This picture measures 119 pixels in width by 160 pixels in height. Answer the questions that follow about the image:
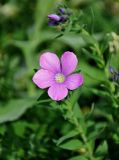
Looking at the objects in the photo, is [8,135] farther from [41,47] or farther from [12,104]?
[41,47]

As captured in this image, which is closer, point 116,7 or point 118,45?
point 118,45

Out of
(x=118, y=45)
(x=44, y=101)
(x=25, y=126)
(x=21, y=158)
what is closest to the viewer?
(x=44, y=101)

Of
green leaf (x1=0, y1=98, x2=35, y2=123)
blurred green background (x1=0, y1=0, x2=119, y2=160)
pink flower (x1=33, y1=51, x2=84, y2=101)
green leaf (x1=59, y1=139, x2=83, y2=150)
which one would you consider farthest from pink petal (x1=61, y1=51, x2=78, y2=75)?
green leaf (x1=0, y1=98, x2=35, y2=123)

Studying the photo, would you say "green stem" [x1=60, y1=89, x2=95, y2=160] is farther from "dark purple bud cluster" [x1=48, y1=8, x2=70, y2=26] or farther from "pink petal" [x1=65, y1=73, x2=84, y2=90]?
"dark purple bud cluster" [x1=48, y1=8, x2=70, y2=26]

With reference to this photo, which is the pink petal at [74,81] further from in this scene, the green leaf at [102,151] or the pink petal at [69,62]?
the green leaf at [102,151]

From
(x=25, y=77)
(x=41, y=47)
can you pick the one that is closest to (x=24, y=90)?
(x=25, y=77)

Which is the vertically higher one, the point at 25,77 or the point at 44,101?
the point at 44,101

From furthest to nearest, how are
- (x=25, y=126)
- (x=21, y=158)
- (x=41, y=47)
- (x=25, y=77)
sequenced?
1. (x=41, y=47)
2. (x=25, y=77)
3. (x=25, y=126)
4. (x=21, y=158)

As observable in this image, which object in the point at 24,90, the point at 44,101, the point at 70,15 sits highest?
the point at 70,15
